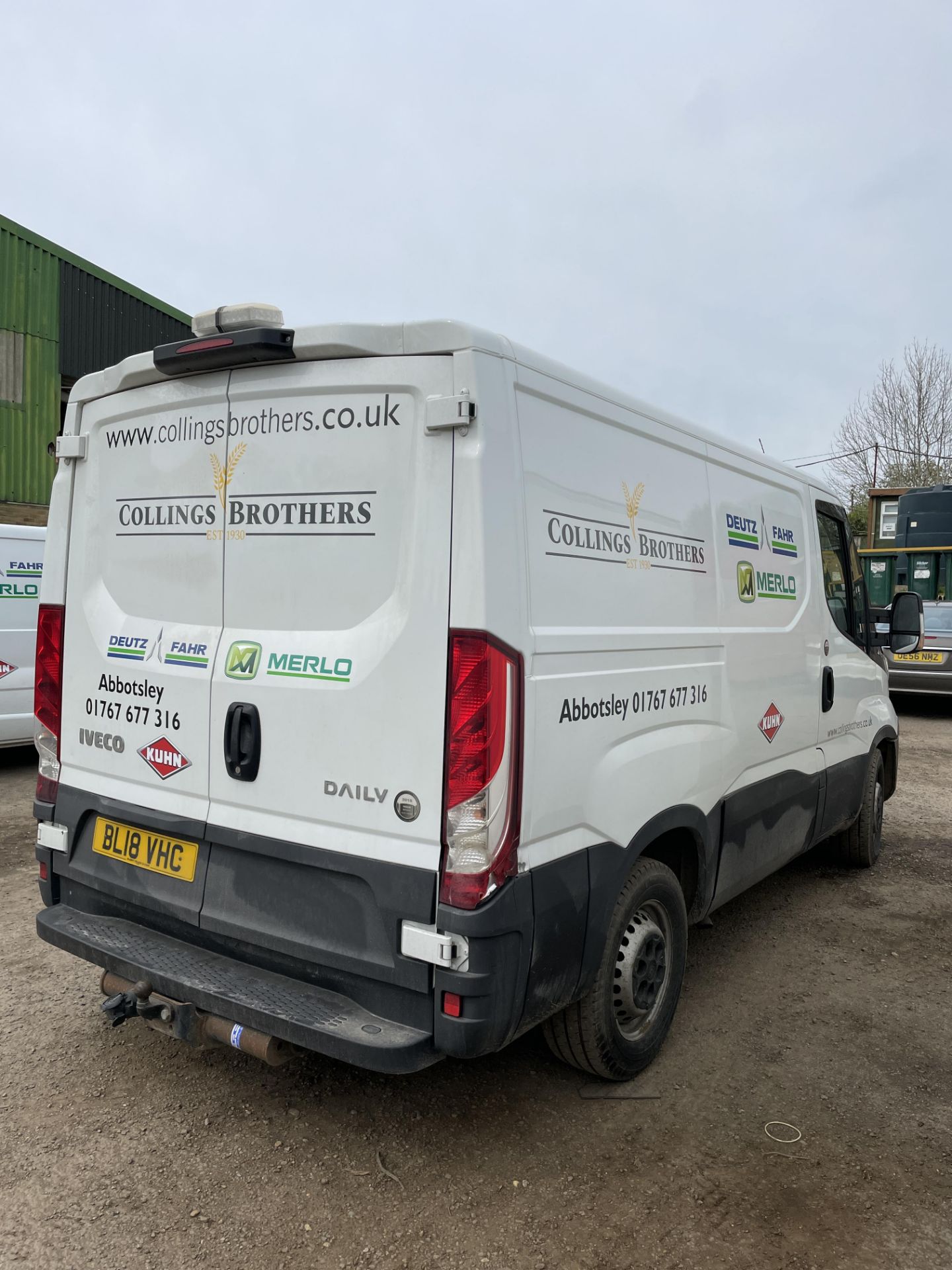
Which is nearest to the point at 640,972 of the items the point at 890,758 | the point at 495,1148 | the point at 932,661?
the point at 495,1148

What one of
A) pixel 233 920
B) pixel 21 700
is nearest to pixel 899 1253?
pixel 233 920

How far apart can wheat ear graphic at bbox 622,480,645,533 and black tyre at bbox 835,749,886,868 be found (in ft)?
11.0

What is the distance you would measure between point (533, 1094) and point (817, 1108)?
987 mm

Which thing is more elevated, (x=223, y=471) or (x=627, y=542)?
(x=223, y=471)

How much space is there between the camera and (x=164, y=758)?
122 inches

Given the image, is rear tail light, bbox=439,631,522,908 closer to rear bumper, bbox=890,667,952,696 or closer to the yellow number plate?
the yellow number plate

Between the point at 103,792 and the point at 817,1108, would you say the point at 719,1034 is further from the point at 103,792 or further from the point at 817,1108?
the point at 103,792

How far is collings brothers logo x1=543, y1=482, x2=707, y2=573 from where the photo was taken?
9.21 ft

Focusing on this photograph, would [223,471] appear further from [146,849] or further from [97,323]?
[97,323]

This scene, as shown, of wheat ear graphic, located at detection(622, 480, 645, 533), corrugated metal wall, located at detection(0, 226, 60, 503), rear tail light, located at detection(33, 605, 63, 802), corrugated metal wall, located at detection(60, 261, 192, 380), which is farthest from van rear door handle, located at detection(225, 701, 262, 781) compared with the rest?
corrugated metal wall, located at detection(60, 261, 192, 380)

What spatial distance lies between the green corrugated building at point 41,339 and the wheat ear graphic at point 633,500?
16183 millimetres

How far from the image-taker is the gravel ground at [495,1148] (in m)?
2.51

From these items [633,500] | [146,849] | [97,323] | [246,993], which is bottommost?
[246,993]

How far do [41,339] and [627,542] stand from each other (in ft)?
56.9
